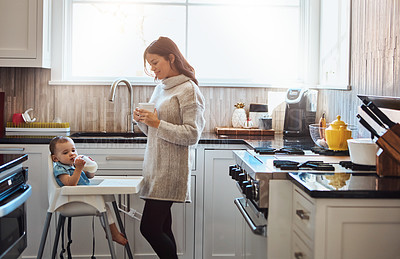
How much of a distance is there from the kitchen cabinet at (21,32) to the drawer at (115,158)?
816 mm

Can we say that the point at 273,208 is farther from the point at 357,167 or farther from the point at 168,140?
the point at 168,140

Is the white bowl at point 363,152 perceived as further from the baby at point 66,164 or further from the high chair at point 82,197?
the baby at point 66,164

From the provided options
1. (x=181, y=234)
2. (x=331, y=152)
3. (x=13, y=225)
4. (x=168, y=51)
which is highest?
(x=168, y=51)

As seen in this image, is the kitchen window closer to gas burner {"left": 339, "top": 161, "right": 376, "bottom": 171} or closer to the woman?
the woman

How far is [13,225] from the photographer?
2.44 metres

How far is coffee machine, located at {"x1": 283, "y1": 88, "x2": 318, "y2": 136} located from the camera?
390 centimetres

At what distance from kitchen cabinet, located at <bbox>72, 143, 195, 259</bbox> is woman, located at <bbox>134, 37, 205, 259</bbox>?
2.26ft

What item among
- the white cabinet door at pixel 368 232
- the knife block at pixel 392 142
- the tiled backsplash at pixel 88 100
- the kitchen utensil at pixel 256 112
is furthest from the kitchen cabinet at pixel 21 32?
the white cabinet door at pixel 368 232

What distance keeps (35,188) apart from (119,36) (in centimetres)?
139

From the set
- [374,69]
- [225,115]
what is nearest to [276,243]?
[374,69]

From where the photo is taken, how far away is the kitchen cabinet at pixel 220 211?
360cm

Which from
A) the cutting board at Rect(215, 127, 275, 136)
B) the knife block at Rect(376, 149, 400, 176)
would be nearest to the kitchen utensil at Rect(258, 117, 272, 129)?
the cutting board at Rect(215, 127, 275, 136)

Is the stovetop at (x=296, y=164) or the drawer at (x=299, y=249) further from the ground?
the stovetop at (x=296, y=164)

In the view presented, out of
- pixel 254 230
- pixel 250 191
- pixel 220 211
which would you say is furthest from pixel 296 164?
pixel 220 211
